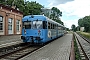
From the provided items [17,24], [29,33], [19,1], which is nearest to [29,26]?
[29,33]

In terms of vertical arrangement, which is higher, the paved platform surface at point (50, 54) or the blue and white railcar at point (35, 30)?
the blue and white railcar at point (35, 30)

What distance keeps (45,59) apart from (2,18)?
25505mm

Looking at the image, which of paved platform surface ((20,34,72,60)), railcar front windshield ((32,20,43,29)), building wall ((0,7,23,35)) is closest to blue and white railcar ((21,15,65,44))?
railcar front windshield ((32,20,43,29))

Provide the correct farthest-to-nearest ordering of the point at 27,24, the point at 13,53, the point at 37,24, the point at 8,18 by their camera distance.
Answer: the point at 8,18, the point at 27,24, the point at 37,24, the point at 13,53

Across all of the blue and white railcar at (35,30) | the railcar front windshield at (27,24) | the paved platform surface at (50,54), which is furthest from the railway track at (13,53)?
the railcar front windshield at (27,24)

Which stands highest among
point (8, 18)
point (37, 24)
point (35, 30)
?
point (8, 18)

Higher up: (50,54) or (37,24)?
(37,24)

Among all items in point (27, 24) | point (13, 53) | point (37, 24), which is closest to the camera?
point (13, 53)

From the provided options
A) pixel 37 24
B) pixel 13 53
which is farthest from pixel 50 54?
pixel 37 24

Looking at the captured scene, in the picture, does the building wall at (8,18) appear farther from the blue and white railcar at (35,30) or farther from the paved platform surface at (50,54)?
the paved platform surface at (50,54)

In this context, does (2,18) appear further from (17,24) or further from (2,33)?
(17,24)

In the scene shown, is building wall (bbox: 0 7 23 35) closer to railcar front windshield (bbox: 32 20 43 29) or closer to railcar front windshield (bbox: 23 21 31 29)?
railcar front windshield (bbox: 23 21 31 29)

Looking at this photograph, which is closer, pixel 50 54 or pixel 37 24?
pixel 50 54

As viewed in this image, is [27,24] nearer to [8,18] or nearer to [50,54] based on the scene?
[50,54]
